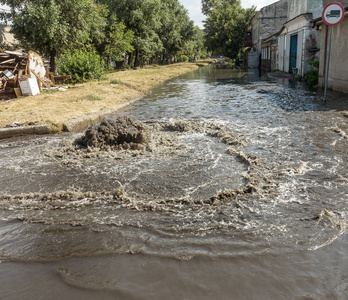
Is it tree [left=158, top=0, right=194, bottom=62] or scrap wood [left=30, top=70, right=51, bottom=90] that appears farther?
tree [left=158, top=0, right=194, bottom=62]

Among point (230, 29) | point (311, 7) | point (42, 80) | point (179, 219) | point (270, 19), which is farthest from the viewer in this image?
point (230, 29)

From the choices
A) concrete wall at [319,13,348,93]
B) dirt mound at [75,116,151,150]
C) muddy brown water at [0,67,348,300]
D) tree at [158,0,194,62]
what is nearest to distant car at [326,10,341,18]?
concrete wall at [319,13,348,93]

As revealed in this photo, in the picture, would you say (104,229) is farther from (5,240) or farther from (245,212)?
(245,212)

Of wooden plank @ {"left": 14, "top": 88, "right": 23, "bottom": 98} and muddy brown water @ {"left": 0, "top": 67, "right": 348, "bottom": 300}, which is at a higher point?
Result: wooden plank @ {"left": 14, "top": 88, "right": 23, "bottom": 98}

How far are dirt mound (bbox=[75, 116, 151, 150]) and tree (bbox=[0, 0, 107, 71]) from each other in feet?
47.3

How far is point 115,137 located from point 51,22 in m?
15.3

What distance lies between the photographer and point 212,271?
2.55 m

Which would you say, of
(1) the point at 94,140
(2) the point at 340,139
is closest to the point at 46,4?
(1) the point at 94,140

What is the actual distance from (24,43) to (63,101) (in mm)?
13328

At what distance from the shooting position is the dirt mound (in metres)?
6.28

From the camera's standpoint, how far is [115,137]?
252 inches

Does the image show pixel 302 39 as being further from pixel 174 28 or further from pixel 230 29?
pixel 174 28

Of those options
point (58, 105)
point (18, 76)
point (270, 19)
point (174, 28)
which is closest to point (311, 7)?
point (58, 105)

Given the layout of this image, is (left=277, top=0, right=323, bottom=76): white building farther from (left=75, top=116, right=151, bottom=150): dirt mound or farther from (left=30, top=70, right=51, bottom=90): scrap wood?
(left=75, top=116, right=151, bottom=150): dirt mound
